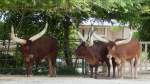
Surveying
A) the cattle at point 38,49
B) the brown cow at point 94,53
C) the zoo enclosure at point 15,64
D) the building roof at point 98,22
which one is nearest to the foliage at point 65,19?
the zoo enclosure at point 15,64

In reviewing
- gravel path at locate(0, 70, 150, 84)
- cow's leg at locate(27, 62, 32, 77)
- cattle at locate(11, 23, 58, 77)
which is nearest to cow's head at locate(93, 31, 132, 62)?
gravel path at locate(0, 70, 150, 84)

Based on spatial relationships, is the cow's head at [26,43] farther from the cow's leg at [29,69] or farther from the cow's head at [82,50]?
the cow's head at [82,50]

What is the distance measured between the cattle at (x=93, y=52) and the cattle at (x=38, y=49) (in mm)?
925

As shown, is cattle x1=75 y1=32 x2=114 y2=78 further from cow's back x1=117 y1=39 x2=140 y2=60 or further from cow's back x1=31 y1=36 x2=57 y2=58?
cow's back x1=31 y1=36 x2=57 y2=58

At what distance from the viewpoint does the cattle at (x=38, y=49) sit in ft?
58.5

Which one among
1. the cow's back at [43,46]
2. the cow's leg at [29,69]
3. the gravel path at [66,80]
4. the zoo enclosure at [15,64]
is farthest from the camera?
the zoo enclosure at [15,64]

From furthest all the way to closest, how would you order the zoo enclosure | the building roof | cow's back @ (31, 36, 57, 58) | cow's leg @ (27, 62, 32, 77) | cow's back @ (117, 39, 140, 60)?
the building roof, the zoo enclosure, cow's leg @ (27, 62, 32, 77), cow's back @ (31, 36, 57, 58), cow's back @ (117, 39, 140, 60)

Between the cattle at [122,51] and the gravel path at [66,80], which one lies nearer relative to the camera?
the gravel path at [66,80]

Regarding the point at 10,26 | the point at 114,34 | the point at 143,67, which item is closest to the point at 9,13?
the point at 10,26

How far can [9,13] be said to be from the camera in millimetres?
19391

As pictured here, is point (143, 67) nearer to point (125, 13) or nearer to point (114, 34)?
point (125, 13)

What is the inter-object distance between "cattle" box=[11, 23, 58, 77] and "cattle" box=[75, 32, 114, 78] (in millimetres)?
925

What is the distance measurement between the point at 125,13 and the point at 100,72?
251cm

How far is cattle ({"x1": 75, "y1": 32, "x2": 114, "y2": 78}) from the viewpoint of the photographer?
17761 millimetres
